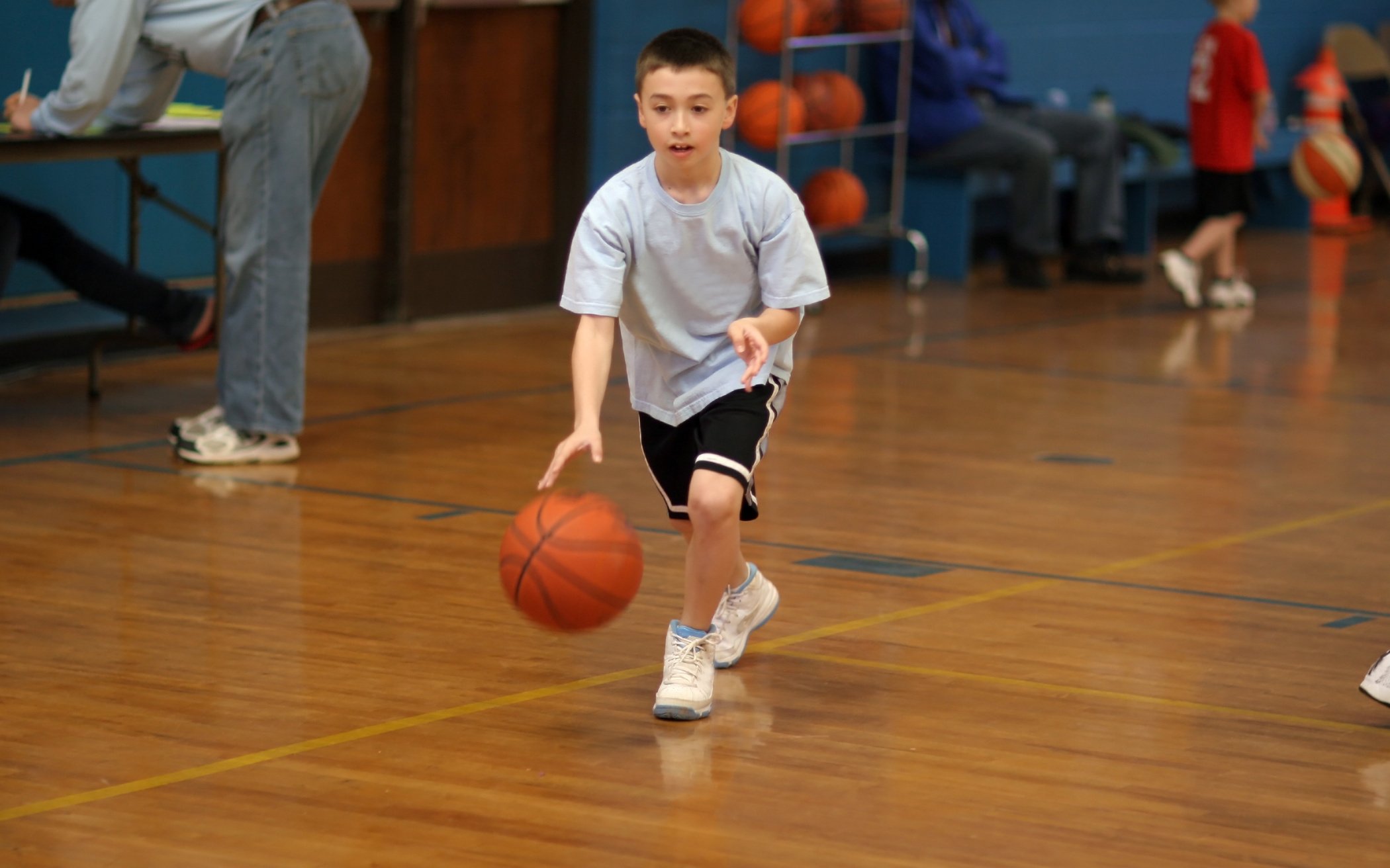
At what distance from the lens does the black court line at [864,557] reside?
4621mm

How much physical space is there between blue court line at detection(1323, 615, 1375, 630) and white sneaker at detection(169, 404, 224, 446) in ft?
10.1

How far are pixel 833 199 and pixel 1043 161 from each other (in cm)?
111

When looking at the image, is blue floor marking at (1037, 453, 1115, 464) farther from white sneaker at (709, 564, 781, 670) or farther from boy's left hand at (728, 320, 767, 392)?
boy's left hand at (728, 320, 767, 392)

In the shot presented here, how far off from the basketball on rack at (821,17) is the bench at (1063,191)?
46.8 inches

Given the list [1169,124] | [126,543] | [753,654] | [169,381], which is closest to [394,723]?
[753,654]

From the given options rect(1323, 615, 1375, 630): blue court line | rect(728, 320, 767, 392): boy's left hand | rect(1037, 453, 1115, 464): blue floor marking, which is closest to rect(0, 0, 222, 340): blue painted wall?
rect(1037, 453, 1115, 464): blue floor marking

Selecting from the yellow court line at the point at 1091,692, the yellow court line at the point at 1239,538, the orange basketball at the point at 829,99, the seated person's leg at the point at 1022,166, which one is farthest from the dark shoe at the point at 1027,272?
the yellow court line at the point at 1091,692

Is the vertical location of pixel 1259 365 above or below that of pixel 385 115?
below

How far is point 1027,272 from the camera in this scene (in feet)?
35.6

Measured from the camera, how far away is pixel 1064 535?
5293mm

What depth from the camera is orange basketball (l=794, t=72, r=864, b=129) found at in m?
10.3

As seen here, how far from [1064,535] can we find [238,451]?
2273 millimetres

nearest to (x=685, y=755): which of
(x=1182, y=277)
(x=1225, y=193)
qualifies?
(x=1182, y=277)

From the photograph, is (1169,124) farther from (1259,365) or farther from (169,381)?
(169,381)
